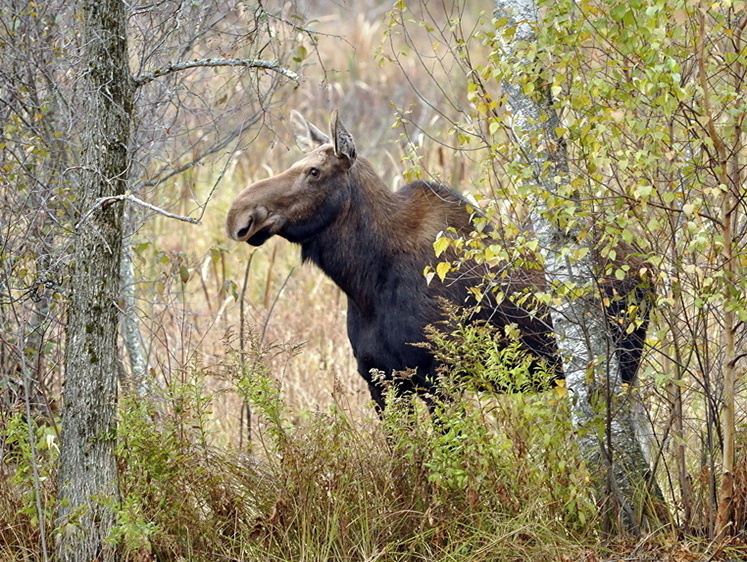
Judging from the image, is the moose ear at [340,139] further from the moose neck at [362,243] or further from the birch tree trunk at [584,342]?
the birch tree trunk at [584,342]

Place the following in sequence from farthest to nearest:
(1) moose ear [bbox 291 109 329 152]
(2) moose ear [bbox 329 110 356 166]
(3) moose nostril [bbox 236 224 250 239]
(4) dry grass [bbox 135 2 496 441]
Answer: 1. (1) moose ear [bbox 291 109 329 152]
2. (4) dry grass [bbox 135 2 496 441]
3. (2) moose ear [bbox 329 110 356 166]
4. (3) moose nostril [bbox 236 224 250 239]

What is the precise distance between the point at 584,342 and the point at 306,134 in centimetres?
273

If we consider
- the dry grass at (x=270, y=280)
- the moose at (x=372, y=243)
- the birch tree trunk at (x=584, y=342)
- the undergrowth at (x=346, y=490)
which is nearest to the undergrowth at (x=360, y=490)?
the undergrowth at (x=346, y=490)

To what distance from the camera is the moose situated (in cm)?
608

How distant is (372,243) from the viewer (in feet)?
20.8

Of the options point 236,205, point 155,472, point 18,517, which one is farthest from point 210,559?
point 236,205

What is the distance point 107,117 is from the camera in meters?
4.74

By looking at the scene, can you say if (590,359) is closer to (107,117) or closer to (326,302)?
(107,117)

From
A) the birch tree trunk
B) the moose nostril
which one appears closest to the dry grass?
the moose nostril

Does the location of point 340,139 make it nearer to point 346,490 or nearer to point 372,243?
point 372,243

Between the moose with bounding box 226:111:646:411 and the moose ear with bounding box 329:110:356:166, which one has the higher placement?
the moose ear with bounding box 329:110:356:166

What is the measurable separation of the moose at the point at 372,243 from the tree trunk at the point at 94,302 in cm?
130

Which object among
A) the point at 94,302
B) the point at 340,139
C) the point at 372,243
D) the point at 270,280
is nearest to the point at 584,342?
the point at 372,243

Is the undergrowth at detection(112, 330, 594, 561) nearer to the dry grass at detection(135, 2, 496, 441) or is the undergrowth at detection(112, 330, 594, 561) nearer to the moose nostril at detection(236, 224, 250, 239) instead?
the dry grass at detection(135, 2, 496, 441)
